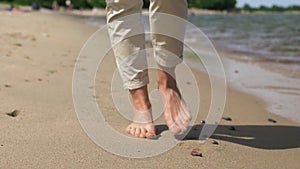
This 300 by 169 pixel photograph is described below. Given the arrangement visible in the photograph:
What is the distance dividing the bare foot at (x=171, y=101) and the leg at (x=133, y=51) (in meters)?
0.10

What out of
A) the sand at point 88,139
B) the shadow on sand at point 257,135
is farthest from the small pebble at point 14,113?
the shadow on sand at point 257,135

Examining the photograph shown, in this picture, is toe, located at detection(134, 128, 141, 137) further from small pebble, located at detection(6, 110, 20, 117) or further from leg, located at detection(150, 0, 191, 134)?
small pebble, located at detection(6, 110, 20, 117)

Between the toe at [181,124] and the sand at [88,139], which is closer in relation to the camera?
the sand at [88,139]

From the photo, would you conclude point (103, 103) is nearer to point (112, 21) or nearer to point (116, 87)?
point (116, 87)

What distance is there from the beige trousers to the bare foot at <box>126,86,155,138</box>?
0.04 m

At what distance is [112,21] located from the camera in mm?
1894

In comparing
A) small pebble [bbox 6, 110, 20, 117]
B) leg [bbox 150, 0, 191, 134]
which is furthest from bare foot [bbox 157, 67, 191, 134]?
small pebble [bbox 6, 110, 20, 117]

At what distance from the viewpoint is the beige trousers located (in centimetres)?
186

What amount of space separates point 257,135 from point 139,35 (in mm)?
768

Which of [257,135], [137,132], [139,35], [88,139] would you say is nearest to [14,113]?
[88,139]

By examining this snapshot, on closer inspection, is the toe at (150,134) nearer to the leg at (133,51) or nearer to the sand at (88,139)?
the leg at (133,51)

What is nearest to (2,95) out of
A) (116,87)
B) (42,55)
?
(116,87)

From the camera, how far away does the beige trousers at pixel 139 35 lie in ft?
6.11

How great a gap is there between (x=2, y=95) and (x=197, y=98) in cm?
126
